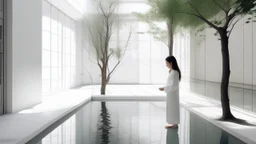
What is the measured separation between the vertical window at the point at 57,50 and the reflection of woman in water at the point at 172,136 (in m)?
8.38

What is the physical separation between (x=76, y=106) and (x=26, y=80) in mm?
1800

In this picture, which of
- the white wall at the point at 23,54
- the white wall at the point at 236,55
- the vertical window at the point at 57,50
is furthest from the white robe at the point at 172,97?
the vertical window at the point at 57,50

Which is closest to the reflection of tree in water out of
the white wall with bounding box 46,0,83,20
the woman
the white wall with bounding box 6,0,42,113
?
the woman

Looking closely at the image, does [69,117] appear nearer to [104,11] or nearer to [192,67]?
[104,11]

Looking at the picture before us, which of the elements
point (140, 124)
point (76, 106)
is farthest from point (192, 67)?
point (140, 124)

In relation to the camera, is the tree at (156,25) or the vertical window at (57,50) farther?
the vertical window at (57,50)

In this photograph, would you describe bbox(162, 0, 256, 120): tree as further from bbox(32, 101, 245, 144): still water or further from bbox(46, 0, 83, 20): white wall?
bbox(46, 0, 83, 20): white wall

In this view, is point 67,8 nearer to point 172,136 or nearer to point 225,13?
point 225,13

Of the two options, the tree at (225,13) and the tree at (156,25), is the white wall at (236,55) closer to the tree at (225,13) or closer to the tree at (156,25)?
the tree at (225,13)

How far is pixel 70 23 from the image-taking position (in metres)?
18.2

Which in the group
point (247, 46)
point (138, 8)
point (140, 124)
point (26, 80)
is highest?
point (138, 8)

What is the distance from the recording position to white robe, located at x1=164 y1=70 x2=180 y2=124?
664 centimetres

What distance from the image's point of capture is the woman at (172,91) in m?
6.64

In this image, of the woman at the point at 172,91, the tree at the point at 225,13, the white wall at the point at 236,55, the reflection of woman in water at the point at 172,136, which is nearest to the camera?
the reflection of woman in water at the point at 172,136
